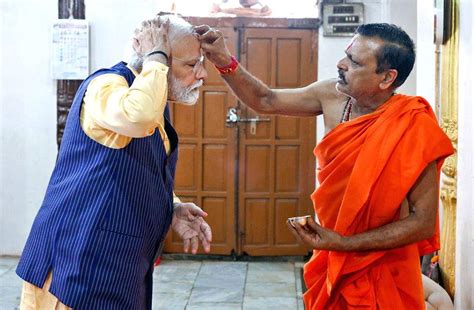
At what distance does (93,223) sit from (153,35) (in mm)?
570

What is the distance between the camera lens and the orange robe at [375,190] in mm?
2314

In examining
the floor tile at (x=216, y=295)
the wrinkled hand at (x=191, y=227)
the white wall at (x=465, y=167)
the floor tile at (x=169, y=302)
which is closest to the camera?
the wrinkled hand at (x=191, y=227)

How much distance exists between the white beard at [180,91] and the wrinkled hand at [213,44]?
18cm

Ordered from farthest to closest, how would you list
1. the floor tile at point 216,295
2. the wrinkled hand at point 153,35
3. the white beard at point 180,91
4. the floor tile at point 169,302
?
the floor tile at point 216,295 → the floor tile at point 169,302 → the white beard at point 180,91 → the wrinkled hand at point 153,35

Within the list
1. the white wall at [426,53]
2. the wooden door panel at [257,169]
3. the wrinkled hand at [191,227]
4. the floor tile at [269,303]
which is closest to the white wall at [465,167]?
the white wall at [426,53]

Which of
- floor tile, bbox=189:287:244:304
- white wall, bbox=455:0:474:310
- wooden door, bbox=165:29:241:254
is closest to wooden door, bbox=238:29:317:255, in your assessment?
wooden door, bbox=165:29:241:254

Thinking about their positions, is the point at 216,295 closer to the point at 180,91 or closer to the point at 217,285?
the point at 217,285

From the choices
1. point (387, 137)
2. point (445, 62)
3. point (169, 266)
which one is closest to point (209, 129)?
point (169, 266)

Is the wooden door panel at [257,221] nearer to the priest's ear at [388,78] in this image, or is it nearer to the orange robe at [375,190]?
the orange robe at [375,190]

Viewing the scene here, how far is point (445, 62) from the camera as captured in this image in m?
3.48

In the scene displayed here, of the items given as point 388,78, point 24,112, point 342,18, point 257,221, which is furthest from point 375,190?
point 24,112

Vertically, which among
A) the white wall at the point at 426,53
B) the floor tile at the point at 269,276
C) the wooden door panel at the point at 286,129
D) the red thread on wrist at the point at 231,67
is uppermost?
the white wall at the point at 426,53

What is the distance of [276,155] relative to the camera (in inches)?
252

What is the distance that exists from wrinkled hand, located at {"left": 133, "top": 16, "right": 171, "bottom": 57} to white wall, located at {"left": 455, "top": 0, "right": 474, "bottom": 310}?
1398mm
